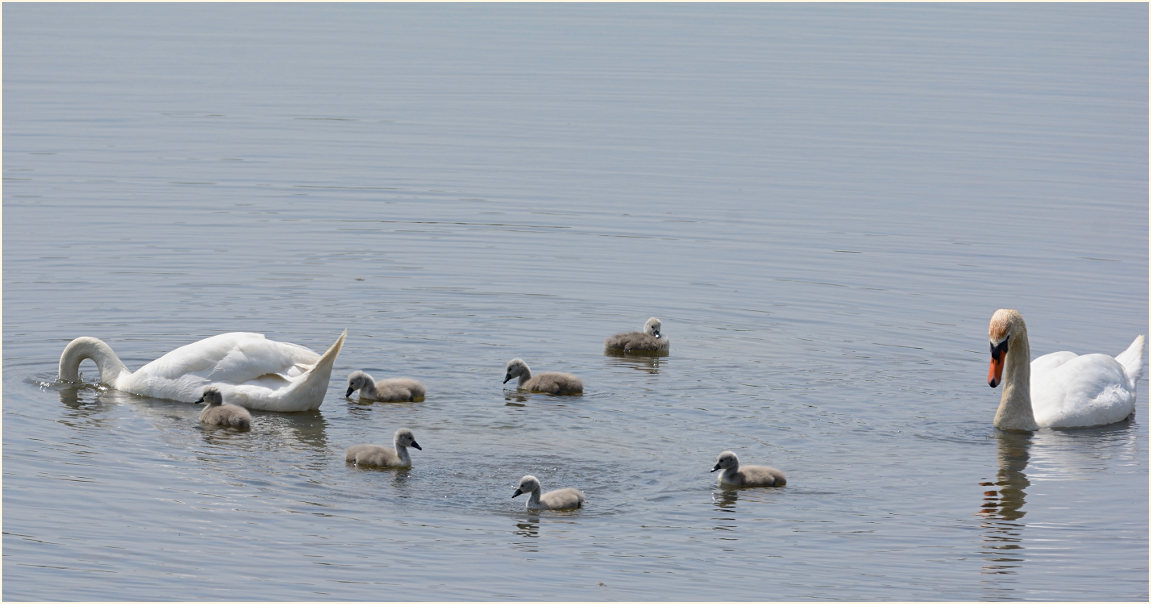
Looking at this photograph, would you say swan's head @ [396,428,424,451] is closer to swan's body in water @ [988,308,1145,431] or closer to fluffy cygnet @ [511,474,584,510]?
Answer: fluffy cygnet @ [511,474,584,510]

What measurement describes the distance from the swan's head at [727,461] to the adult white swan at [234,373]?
365 cm

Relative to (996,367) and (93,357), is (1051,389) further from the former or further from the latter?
(93,357)

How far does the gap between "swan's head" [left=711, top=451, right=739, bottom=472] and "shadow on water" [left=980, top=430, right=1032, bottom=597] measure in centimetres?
177

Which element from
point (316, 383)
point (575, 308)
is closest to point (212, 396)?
point (316, 383)

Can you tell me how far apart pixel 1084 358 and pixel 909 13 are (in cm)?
4200

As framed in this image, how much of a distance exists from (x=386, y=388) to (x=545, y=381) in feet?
4.47

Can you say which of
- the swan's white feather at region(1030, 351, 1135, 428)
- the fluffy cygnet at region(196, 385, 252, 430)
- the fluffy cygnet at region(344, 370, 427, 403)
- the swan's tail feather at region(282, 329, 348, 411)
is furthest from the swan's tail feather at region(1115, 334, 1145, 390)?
the fluffy cygnet at region(196, 385, 252, 430)

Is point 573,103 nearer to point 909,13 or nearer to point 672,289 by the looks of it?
point 672,289

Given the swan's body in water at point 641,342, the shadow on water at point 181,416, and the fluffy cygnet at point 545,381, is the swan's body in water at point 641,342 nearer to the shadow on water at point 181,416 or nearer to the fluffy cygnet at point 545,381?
the fluffy cygnet at point 545,381

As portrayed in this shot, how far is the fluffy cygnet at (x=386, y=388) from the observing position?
47.7ft

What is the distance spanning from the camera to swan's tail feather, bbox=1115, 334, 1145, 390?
16141mm

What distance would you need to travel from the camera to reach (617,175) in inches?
1034

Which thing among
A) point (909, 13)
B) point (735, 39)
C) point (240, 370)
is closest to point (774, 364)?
point (240, 370)

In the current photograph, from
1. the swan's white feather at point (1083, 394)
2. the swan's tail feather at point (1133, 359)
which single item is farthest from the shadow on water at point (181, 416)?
the swan's tail feather at point (1133, 359)
